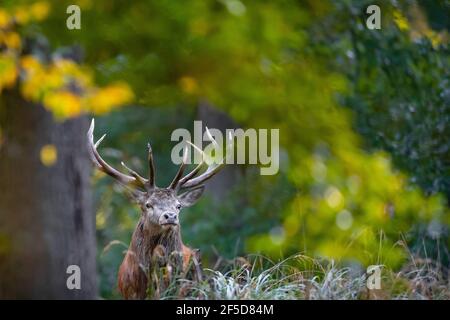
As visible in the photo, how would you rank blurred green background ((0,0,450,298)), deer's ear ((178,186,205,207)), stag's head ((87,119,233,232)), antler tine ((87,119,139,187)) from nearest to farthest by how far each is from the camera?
1. stag's head ((87,119,233,232))
2. antler tine ((87,119,139,187))
3. deer's ear ((178,186,205,207))
4. blurred green background ((0,0,450,298))

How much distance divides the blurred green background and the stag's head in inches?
133

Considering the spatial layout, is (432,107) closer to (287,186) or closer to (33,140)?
(287,186)

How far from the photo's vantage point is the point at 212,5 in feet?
35.2

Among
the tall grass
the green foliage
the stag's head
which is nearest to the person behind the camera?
the tall grass

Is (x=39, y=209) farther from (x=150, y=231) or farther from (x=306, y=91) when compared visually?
(x=150, y=231)

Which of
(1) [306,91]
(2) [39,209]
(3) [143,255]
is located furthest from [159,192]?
(1) [306,91]

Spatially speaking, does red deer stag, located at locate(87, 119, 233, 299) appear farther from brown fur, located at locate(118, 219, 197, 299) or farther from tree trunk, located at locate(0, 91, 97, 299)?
tree trunk, located at locate(0, 91, 97, 299)

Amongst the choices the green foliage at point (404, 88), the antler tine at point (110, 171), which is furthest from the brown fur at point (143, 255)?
the green foliage at point (404, 88)

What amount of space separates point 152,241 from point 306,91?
561 cm

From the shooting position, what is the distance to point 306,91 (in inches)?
452

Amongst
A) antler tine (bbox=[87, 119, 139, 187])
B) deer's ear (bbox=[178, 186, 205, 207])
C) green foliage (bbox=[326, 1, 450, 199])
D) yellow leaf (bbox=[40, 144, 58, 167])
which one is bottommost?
deer's ear (bbox=[178, 186, 205, 207])

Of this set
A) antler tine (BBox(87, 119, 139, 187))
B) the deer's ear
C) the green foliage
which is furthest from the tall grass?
the green foliage

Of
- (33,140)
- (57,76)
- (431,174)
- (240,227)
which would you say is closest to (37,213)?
(33,140)

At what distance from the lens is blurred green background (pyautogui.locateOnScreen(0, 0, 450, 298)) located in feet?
33.9
